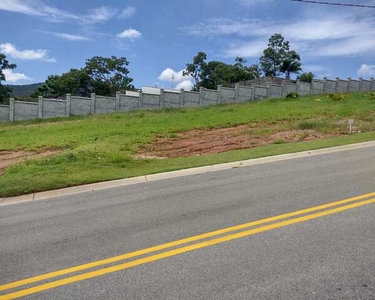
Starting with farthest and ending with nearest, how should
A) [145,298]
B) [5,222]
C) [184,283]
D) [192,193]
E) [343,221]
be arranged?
1. [192,193]
2. [5,222]
3. [343,221]
4. [184,283]
5. [145,298]

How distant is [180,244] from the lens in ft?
16.0

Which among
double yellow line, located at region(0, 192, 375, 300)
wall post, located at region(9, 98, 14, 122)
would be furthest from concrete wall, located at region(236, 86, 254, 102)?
double yellow line, located at region(0, 192, 375, 300)

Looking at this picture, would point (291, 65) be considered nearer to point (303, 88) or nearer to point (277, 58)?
point (277, 58)

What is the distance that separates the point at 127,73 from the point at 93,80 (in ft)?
22.2

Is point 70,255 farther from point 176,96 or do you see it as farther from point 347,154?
point 176,96

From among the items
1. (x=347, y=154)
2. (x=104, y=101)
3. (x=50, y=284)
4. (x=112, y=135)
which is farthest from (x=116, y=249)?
(x=104, y=101)

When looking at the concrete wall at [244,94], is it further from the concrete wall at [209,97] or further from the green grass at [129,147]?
the green grass at [129,147]

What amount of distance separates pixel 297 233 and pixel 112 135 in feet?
44.3

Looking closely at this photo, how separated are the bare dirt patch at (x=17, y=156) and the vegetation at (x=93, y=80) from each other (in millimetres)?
51867

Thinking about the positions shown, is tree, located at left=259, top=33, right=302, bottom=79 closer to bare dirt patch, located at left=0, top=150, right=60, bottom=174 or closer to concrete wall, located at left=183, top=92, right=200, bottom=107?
concrete wall, located at left=183, top=92, right=200, bottom=107

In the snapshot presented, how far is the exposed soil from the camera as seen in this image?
45.2ft

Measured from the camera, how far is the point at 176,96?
3378 centimetres

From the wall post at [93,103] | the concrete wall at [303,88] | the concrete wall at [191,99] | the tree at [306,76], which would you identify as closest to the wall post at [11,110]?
the wall post at [93,103]

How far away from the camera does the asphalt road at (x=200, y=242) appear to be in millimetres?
3756
